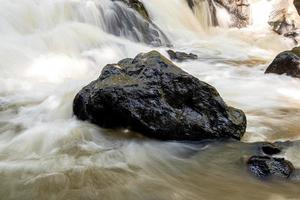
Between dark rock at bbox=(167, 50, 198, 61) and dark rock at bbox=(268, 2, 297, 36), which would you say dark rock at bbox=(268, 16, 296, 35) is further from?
dark rock at bbox=(167, 50, 198, 61)

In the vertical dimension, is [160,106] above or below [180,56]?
above

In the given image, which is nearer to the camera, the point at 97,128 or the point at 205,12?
the point at 97,128

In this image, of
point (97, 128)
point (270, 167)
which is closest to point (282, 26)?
point (97, 128)

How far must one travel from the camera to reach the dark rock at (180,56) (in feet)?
33.7

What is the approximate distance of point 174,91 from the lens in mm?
5438

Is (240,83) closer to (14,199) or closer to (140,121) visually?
(140,121)

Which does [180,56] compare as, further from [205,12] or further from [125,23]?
[205,12]

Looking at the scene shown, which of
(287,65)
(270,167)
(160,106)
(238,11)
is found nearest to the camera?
(270,167)

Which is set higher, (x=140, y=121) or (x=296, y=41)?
(x=140, y=121)

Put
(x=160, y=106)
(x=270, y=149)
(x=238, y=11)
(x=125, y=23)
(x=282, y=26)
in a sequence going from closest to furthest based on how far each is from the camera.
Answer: (x=270, y=149)
(x=160, y=106)
(x=125, y=23)
(x=282, y=26)
(x=238, y=11)

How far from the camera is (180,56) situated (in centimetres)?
1035

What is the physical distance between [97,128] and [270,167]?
213 centimetres

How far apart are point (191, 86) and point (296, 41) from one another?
996 cm

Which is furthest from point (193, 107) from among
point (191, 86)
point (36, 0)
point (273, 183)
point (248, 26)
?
point (248, 26)
